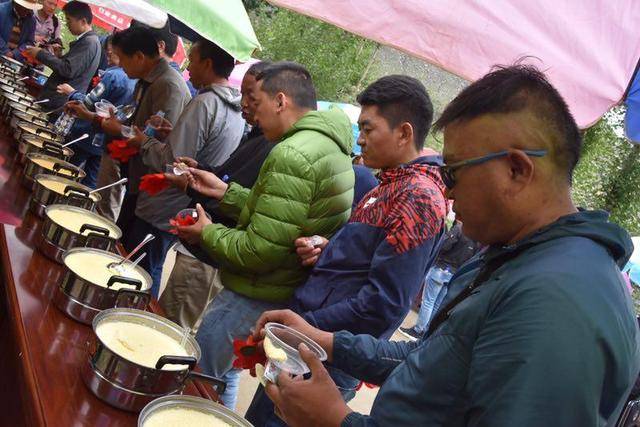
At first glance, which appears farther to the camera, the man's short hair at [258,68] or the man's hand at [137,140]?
the man's hand at [137,140]

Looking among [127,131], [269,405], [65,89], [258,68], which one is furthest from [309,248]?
[65,89]

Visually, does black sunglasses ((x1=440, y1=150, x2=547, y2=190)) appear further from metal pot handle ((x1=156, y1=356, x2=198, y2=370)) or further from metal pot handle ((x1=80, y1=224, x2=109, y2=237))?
metal pot handle ((x1=80, y1=224, x2=109, y2=237))

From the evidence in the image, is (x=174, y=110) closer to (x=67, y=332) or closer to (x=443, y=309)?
(x=67, y=332)

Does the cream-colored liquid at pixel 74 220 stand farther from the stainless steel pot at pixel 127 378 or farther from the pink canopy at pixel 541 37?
the pink canopy at pixel 541 37

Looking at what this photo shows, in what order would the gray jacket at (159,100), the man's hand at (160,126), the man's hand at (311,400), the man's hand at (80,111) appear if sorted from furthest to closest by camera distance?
the man's hand at (80,111) < the gray jacket at (159,100) < the man's hand at (160,126) < the man's hand at (311,400)

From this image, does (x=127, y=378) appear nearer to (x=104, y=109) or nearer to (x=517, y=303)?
(x=517, y=303)

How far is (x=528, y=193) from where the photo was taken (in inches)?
43.6

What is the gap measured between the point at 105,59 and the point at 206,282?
13.8 feet

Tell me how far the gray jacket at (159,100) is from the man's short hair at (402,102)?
1.84 metres

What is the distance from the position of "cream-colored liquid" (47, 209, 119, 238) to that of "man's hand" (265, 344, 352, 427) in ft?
4.09

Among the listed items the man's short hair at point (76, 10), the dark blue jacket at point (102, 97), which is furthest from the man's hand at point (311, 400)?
the man's short hair at point (76, 10)

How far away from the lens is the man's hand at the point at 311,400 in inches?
48.6

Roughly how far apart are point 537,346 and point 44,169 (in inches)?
98.9

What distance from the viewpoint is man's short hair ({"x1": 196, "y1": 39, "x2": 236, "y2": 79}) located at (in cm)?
344
